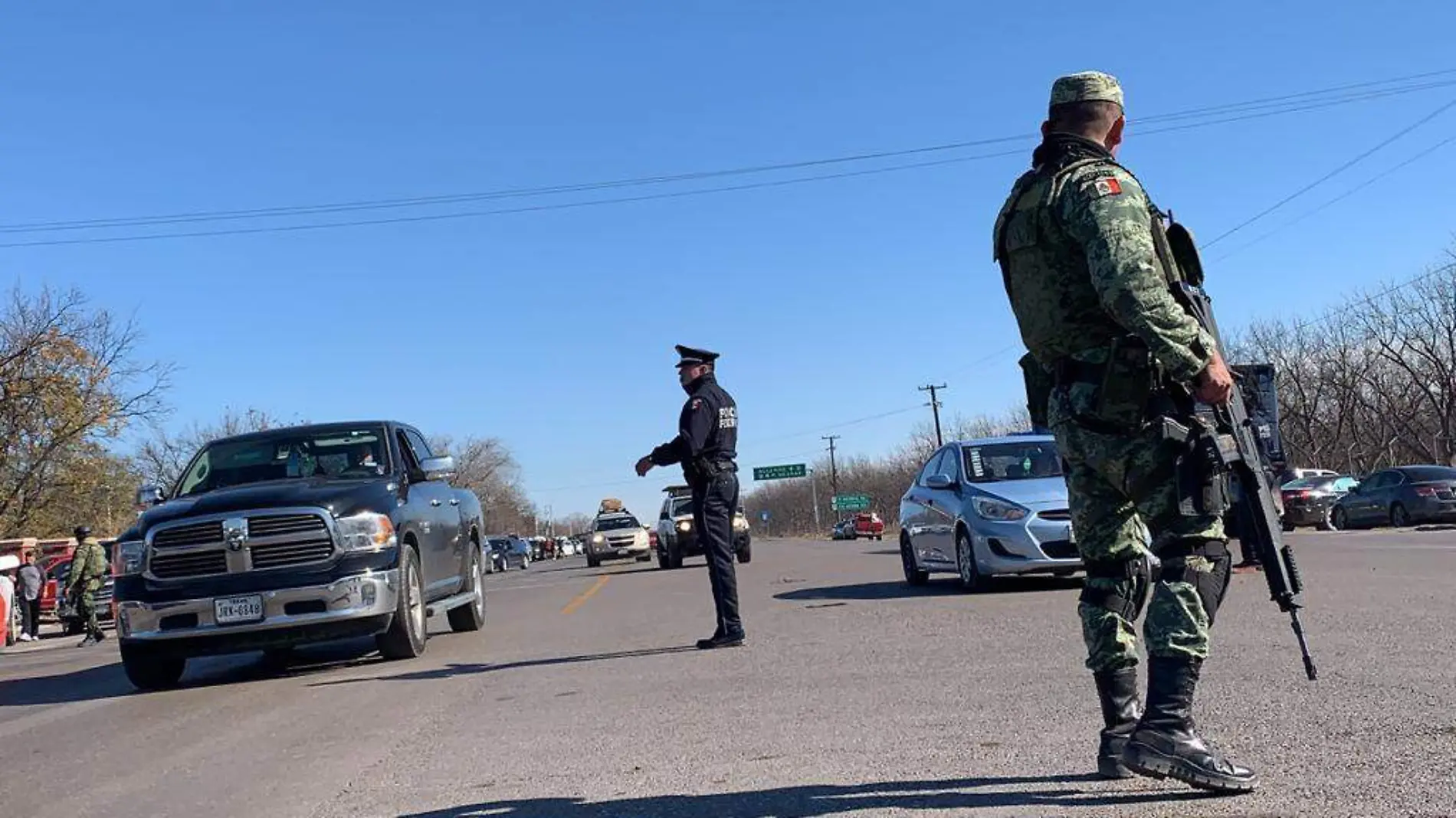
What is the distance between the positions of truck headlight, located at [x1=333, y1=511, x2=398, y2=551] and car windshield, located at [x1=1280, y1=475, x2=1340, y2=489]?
2840cm

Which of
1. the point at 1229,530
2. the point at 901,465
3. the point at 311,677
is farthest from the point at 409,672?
the point at 901,465

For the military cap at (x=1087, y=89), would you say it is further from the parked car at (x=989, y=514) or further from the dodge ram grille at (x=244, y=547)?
the parked car at (x=989, y=514)

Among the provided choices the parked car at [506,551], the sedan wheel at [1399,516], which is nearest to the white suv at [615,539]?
the parked car at [506,551]

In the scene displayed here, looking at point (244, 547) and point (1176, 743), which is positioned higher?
point (244, 547)

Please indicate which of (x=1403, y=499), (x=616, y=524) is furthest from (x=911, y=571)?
(x=616, y=524)

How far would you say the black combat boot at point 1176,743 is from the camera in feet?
12.2

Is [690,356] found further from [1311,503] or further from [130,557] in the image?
[1311,503]

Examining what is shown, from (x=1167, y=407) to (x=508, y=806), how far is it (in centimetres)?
250

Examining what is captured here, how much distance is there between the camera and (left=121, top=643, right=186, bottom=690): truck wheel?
8.91m

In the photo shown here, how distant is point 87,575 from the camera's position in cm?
2050

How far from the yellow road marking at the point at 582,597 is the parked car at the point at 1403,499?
17.2 meters

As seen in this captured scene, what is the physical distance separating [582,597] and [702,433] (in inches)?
348

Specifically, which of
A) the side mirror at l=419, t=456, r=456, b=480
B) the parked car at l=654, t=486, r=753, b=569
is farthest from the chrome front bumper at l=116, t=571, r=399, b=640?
the parked car at l=654, t=486, r=753, b=569

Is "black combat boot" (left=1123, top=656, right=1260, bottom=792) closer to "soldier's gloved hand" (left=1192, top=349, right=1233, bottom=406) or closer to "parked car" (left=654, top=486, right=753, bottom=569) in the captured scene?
"soldier's gloved hand" (left=1192, top=349, right=1233, bottom=406)
